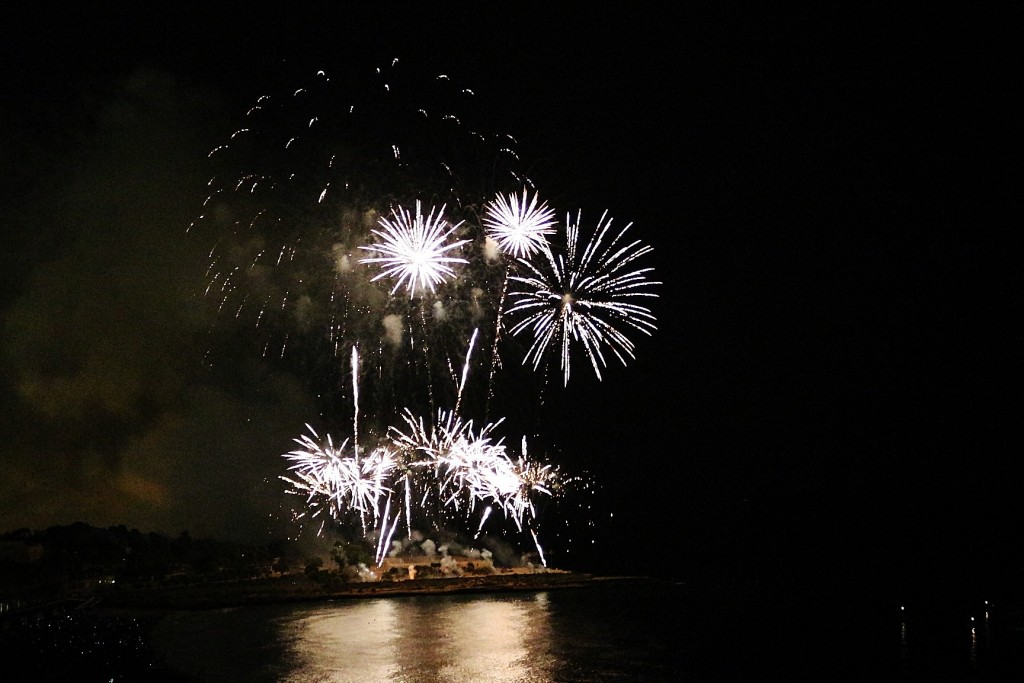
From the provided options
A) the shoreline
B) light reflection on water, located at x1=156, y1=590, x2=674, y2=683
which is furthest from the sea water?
the shoreline

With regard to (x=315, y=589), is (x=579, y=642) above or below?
above

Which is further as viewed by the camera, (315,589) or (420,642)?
(315,589)

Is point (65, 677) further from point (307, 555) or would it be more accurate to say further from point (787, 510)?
point (787, 510)

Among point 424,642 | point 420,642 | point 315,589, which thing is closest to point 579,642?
point 424,642

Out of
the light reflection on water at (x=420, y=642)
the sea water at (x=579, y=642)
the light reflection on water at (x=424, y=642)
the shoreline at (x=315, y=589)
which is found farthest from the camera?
the shoreline at (x=315, y=589)

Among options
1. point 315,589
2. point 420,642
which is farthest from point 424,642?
point 315,589

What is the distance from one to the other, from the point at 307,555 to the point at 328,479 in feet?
70.2

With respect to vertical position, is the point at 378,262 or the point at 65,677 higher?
the point at 378,262

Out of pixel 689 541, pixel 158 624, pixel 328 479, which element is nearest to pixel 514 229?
pixel 328 479

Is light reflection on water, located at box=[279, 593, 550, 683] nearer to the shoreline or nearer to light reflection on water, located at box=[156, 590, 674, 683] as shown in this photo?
light reflection on water, located at box=[156, 590, 674, 683]

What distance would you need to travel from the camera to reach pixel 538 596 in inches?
1412

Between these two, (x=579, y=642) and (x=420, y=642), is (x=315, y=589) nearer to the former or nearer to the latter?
(x=420, y=642)

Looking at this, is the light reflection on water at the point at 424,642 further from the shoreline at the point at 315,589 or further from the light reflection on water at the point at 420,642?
the shoreline at the point at 315,589

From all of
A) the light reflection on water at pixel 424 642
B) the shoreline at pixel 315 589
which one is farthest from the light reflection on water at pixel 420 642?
the shoreline at pixel 315 589
